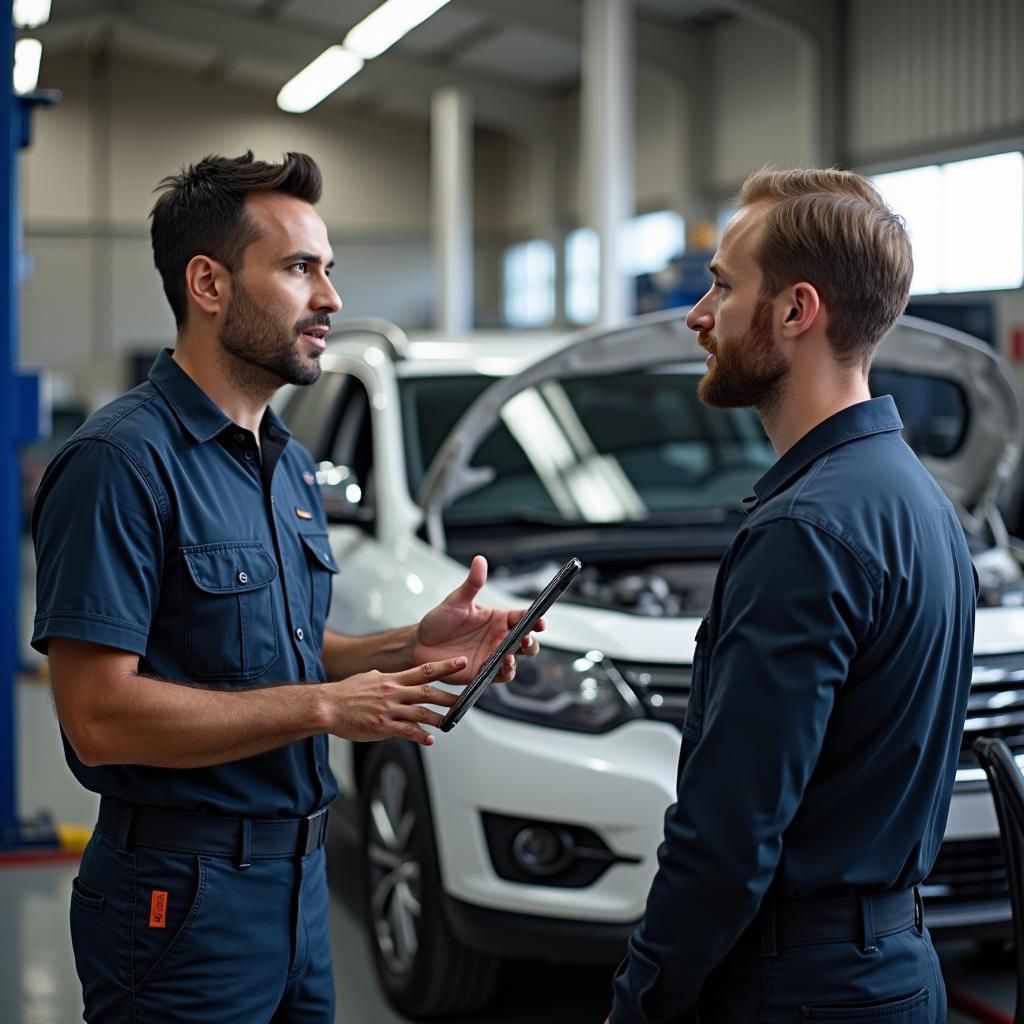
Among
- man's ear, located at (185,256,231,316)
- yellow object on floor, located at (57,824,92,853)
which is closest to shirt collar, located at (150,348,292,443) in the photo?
man's ear, located at (185,256,231,316)

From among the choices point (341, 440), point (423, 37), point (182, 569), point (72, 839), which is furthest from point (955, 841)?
point (423, 37)

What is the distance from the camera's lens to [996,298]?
1241 centimetres

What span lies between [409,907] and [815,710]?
2.31m

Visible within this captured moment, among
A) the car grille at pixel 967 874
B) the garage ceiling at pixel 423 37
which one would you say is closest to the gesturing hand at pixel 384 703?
the car grille at pixel 967 874

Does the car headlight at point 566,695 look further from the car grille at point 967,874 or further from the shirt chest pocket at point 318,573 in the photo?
the shirt chest pocket at point 318,573

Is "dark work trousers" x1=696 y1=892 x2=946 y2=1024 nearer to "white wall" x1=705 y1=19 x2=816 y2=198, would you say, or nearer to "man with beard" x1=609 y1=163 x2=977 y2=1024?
"man with beard" x1=609 y1=163 x2=977 y2=1024

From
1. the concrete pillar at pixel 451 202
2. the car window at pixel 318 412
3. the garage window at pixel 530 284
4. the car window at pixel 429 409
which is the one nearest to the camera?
the car window at pixel 429 409

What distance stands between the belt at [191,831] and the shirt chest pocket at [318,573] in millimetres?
351

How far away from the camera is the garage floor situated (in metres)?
3.74

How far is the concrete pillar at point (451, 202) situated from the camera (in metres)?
18.0

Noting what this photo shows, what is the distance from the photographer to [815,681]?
1.51m

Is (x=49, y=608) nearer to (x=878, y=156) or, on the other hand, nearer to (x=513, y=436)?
(x=513, y=436)

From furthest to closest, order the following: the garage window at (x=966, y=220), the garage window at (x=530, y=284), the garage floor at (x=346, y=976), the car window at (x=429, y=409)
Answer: the garage window at (x=530, y=284) → the garage window at (x=966, y=220) → the car window at (x=429, y=409) → the garage floor at (x=346, y=976)

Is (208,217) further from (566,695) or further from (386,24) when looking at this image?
(386,24)
